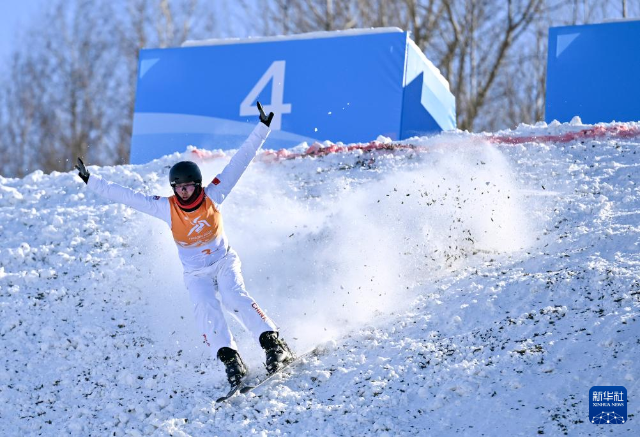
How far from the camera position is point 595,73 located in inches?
439

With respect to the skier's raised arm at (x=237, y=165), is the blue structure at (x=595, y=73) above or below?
above

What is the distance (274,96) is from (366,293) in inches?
185

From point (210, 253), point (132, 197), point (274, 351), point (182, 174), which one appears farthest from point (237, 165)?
point (274, 351)

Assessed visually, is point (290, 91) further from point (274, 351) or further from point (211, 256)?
point (274, 351)

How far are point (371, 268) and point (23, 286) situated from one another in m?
2.98

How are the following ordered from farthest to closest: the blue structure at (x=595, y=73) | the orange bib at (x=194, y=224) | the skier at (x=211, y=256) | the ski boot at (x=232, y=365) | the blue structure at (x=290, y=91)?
the blue structure at (x=290, y=91) → the blue structure at (x=595, y=73) → the orange bib at (x=194, y=224) → the skier at (x=211, y=256) → the ski boot at (x=232, y=365)

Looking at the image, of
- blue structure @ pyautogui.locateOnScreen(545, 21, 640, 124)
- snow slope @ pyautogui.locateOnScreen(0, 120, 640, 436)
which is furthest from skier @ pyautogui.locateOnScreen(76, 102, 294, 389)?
blue structure @ pyautogui.locateOnScreen(545, 21, 640, 124)

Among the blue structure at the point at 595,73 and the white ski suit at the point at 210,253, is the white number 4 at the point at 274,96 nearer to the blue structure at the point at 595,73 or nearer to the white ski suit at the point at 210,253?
the blue structure at the point at 595,73

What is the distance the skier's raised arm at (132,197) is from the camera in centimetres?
700

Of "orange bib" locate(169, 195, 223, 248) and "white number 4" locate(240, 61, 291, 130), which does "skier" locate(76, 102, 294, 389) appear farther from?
"white number 4" locate(240, 61, 291, 130)

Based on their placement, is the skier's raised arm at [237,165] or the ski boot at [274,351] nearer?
the ski boot at [274,351]

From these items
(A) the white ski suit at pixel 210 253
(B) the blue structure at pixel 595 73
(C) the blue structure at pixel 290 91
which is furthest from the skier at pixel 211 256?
(B) the blue structure at pixel 595 73

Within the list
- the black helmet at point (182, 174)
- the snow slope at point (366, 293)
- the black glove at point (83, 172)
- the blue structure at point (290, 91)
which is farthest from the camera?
the blue structure at point (290, 91)

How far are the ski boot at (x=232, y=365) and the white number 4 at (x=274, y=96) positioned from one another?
551 centimetres
